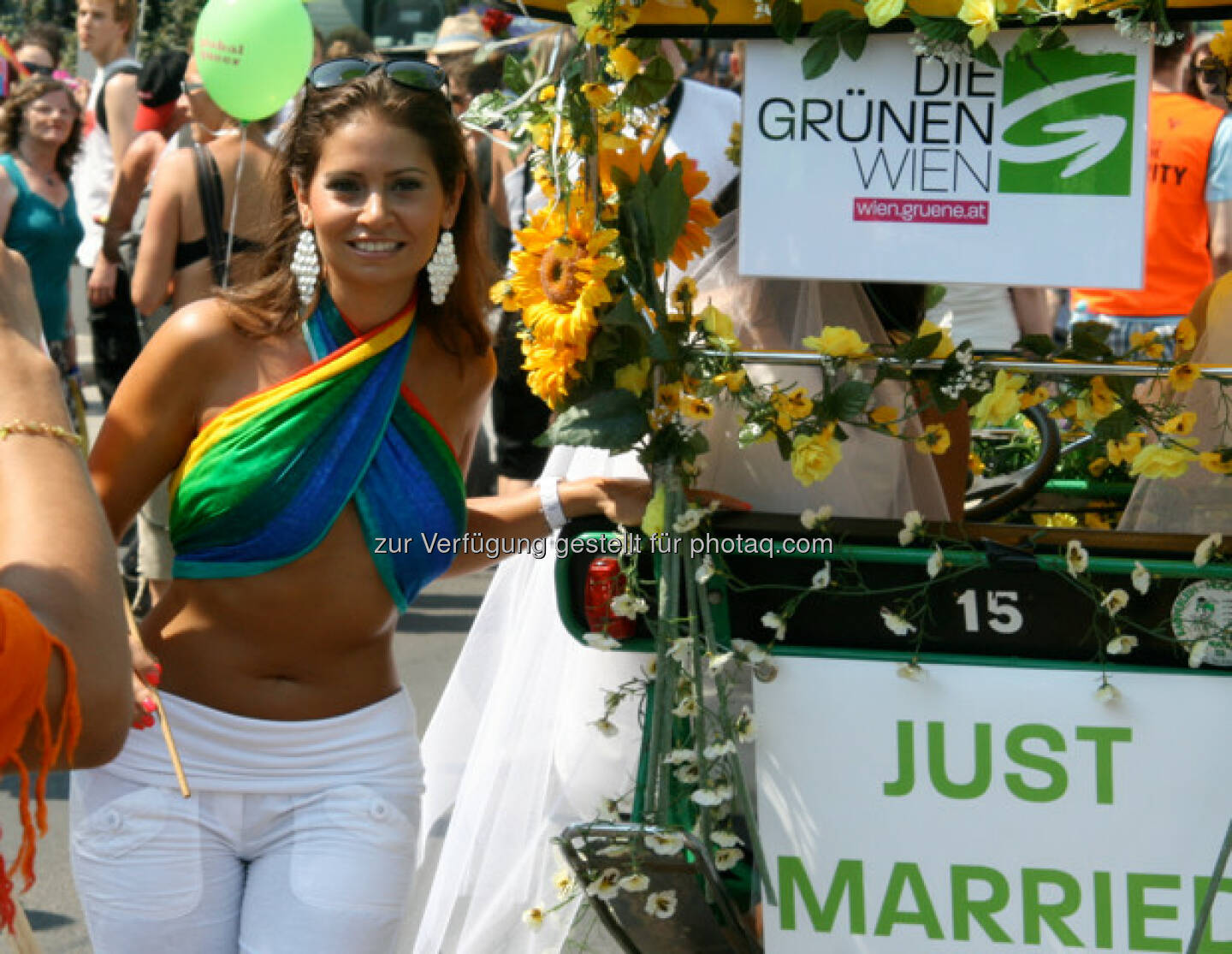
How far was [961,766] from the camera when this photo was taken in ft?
8.97

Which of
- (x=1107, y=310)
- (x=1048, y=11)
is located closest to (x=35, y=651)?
(x=1048, y=11)

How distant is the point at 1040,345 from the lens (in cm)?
287

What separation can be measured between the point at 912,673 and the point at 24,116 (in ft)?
18.9

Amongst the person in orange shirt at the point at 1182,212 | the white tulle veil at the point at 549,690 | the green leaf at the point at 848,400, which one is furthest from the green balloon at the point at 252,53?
the green leaf at the point at 848,400

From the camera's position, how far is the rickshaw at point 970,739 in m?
2.69

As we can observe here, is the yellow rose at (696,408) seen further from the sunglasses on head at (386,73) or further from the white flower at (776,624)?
the sunglasses on head at (386,73)

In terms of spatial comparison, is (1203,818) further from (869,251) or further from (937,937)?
(869,251)

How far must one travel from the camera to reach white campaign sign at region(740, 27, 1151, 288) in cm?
273

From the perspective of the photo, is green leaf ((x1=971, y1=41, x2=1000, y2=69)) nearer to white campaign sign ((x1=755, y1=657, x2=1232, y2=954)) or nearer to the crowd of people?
the crowd of people

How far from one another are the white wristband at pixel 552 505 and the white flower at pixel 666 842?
1.92ft

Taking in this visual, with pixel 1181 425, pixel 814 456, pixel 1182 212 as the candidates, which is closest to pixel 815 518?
pixel 814 456

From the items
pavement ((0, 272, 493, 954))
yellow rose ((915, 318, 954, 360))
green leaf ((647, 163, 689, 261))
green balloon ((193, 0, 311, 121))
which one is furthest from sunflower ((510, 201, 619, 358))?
green balloon ((193, 0, 311, 121))

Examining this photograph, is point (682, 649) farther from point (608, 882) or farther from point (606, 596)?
point (608, 882)

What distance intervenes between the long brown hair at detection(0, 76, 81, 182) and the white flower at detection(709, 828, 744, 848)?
5485mm
